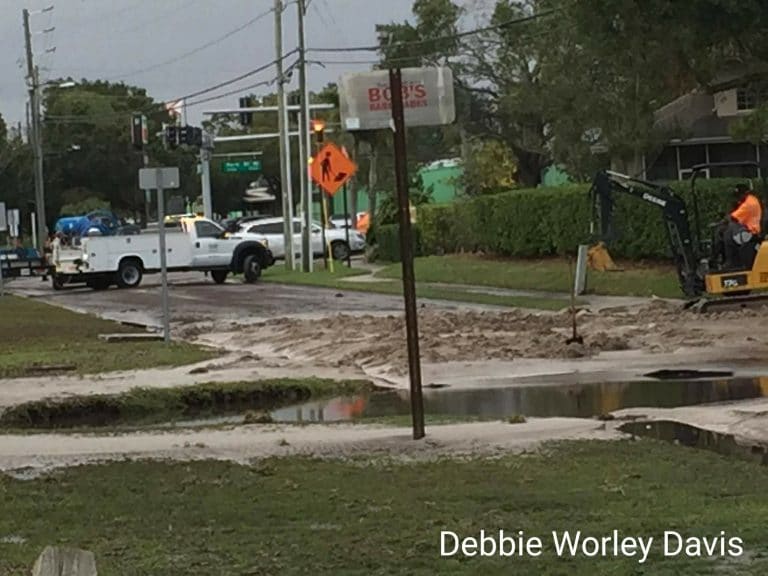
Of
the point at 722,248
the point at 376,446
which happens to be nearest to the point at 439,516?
the point at 376,446

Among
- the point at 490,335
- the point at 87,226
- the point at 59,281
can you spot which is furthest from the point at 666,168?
the point at 490,335

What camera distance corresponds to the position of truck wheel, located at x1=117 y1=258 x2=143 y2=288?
44719mm

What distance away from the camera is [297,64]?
48.9 meters

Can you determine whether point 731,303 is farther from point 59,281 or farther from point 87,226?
point 87,226

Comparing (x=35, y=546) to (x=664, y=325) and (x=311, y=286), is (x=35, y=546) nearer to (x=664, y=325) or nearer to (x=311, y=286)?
(x=664, y=325)

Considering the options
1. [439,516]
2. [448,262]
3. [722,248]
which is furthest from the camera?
[448,262]

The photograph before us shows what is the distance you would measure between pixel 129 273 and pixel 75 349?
22266 millimetres

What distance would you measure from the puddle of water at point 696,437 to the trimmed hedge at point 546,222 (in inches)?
721

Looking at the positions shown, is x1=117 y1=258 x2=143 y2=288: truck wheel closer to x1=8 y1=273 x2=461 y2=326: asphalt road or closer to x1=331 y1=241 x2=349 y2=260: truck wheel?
x1=8 y1=273 x2=461 y2=326: asphalt road

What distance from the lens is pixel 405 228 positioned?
1175cm

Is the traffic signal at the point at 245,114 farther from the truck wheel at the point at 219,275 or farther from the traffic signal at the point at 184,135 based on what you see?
the truck wheel at the point at 219,275

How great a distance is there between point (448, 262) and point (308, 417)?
28.5 m

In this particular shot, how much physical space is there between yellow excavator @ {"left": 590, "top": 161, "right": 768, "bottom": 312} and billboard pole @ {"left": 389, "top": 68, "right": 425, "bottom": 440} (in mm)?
13210

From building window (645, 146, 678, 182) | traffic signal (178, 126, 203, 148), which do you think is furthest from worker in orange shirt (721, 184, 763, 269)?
traffic signal (178, 126, 203, 148)
